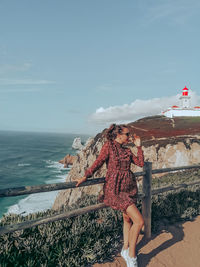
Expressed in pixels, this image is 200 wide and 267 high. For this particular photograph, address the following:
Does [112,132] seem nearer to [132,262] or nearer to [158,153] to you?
[132,262]

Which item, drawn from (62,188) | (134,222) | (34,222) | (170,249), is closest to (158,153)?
(170,249)

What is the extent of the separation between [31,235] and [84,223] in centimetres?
116

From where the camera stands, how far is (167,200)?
680 centimetres

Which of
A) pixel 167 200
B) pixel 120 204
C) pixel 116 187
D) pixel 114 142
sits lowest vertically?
pixel 167 200

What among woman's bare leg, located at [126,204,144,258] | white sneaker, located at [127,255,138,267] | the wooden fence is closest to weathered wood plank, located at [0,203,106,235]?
the wooden fence

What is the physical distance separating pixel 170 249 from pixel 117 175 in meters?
2.36

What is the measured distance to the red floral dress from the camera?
371cm

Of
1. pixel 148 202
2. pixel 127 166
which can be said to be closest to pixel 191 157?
pixel 148 202

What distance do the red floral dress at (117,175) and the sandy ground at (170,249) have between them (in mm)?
1348

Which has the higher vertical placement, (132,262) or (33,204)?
(132,262)

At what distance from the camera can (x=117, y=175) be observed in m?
3.73

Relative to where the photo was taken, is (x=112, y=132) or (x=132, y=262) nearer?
(x=132, y=262)

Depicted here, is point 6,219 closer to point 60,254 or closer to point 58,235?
point 58,235

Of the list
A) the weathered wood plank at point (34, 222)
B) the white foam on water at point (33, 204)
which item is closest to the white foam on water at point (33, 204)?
the white foam on water at point (33, 204)
